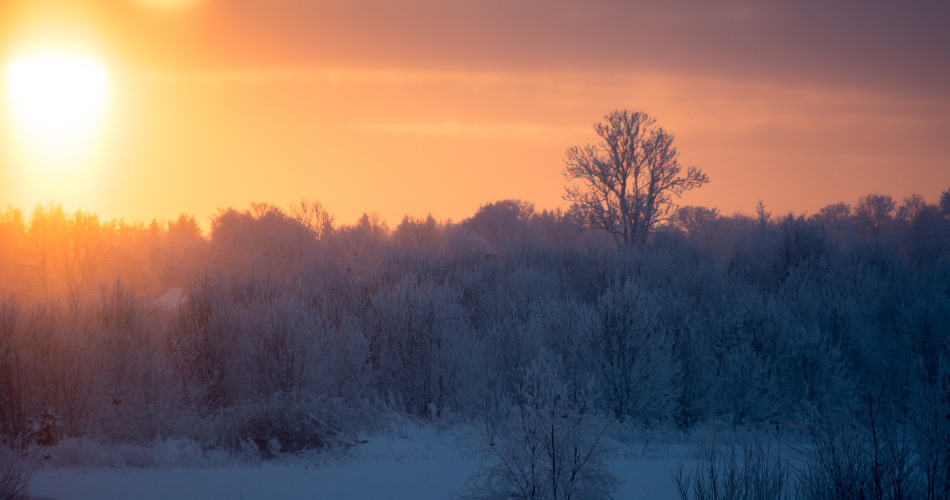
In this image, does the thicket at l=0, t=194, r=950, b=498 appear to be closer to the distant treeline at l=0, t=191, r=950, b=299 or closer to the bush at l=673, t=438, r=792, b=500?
the bush at l=673, t=438, r=792, b=500

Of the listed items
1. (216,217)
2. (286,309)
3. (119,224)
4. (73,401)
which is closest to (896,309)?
(286,309)

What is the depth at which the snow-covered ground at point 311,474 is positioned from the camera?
7613 millimetres

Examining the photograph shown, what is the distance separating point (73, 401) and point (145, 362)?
4.94 ft

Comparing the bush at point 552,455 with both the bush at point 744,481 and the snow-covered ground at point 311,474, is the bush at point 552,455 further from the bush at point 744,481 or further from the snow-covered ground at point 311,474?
the snow-covered ground at point 311,474

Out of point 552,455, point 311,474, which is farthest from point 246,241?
point 552,455

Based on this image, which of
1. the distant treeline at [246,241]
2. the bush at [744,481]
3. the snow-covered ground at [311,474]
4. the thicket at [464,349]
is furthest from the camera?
the distant treeline at [246,241]

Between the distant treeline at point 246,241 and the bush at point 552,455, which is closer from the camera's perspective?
the bush at point 552,455

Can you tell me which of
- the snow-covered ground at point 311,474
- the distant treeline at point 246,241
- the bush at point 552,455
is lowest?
the snow-covered ground at point 311,474

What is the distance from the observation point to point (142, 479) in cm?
827

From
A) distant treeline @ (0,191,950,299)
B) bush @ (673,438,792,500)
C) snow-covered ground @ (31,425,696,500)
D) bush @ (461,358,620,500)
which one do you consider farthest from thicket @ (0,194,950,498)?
distant treeline @ (0,191,950,299)

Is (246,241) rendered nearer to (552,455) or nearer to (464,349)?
(464,349)

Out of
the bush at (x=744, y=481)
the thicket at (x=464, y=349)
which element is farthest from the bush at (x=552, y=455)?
the thicket at (x=464, y=349)

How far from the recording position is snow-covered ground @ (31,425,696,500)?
7.61 metres

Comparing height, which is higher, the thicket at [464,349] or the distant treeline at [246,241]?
the distant treeline at [246,241]
